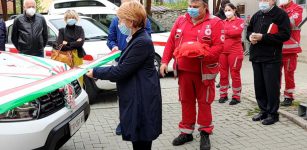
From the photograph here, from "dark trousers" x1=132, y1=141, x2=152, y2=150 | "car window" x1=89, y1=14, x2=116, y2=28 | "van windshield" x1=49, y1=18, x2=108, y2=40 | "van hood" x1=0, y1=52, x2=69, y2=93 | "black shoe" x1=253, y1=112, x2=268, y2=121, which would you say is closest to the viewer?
"van hood" x1=0, y1=52, x2=69, y2=93

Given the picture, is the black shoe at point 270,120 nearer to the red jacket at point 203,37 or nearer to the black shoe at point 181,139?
the black shoe at point 181,139

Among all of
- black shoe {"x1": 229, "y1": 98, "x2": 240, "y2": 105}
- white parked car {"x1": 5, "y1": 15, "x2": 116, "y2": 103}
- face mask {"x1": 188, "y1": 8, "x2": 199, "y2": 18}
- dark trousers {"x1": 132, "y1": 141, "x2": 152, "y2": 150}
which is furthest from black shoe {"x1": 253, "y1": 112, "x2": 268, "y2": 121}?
dark trousers {"x1": 132, "y1": 141, "x2": 152, "y2": 150}

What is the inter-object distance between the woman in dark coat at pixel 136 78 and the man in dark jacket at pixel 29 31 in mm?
4059

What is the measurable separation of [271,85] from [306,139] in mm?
875

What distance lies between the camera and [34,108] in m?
3.41

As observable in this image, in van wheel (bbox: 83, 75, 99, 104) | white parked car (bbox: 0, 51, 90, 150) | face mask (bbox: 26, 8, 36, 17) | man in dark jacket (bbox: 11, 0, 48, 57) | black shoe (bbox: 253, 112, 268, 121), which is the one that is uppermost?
face mask (bbox: 26, 8, 36, 17)

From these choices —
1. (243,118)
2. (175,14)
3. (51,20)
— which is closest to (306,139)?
(243,118)

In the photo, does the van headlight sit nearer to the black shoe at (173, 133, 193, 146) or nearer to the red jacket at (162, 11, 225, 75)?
the red jacket at (162, 11, 225, 75)

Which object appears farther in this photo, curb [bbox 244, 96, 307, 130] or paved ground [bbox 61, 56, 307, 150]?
curb [bbox 244, 96, 307, 130]

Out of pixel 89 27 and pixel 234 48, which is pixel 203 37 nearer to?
pixel 234 48

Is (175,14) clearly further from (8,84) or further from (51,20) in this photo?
(8,84)

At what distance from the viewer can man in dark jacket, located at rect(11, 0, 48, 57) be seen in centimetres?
A: 714

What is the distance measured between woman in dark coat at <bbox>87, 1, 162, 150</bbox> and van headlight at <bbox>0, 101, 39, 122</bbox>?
0.55 m

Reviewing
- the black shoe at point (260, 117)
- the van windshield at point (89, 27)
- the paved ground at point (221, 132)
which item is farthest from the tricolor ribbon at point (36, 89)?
the van windshield at point (89, 27)
